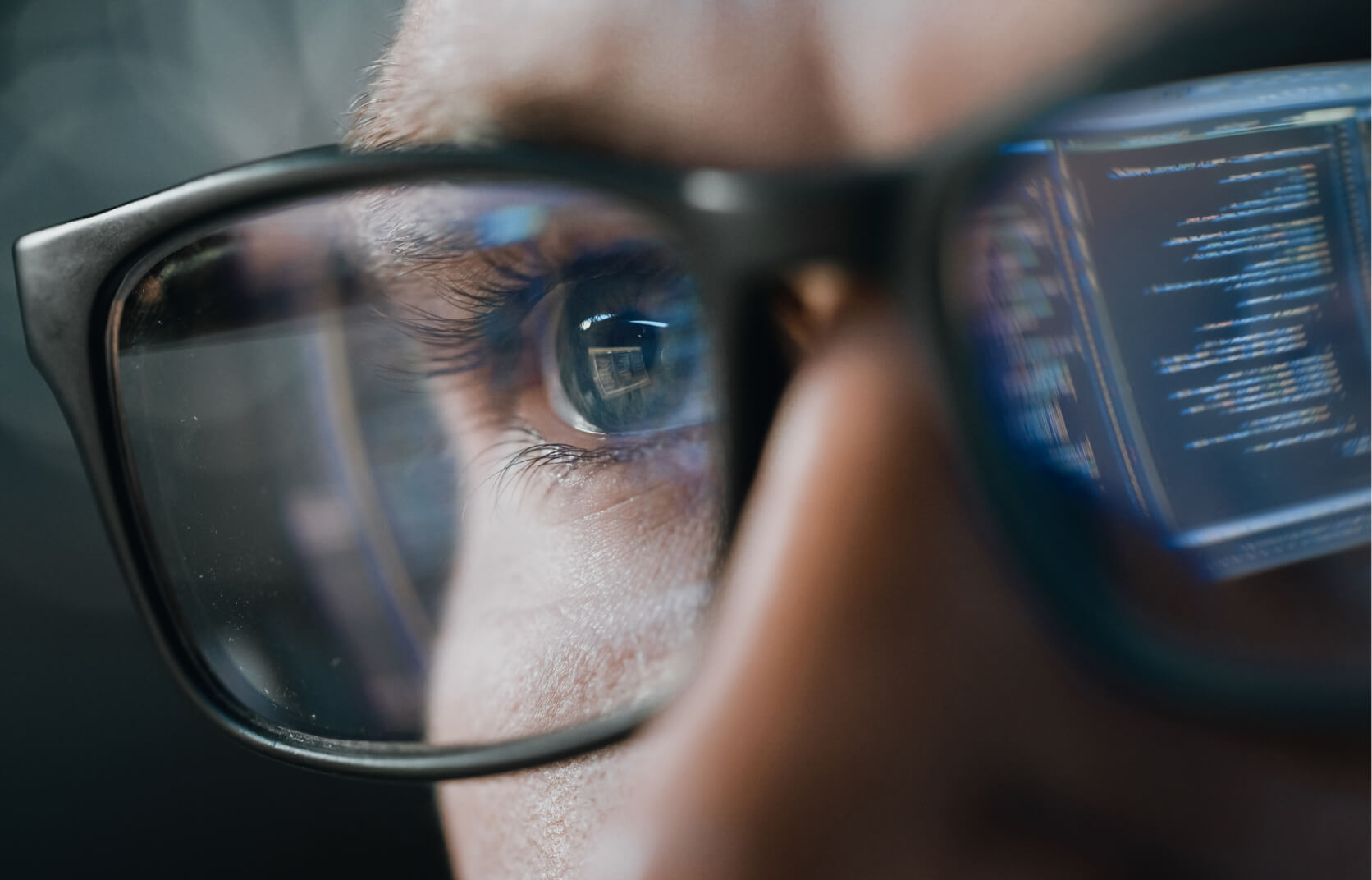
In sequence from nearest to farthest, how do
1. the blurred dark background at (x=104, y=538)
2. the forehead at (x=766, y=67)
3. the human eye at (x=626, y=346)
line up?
the forehead at (x=766, y=67)
the human eye at (x=626, y=346)
the blurred dark background at (x=104, y=538)

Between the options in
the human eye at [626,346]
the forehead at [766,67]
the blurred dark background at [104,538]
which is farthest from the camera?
the blurred dark background at [104,538]

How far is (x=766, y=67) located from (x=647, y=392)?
0.59 ft

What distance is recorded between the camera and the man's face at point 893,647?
31cm

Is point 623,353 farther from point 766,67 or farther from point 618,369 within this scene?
point 766,67

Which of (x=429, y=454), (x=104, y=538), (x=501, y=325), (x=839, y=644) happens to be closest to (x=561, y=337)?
(x=501, y=325)

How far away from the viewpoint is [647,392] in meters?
0.44

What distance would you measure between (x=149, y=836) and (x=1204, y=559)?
3.99ft

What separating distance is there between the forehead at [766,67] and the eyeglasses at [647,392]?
0.01 metres

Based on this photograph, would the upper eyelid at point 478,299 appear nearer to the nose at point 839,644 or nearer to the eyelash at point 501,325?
the eyelash at point 501,325

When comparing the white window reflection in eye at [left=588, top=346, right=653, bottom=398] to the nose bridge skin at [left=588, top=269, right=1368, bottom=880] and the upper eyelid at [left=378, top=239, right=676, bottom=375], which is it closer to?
the upper eyelid at [left=378, top=239, right=676, bottom=375]

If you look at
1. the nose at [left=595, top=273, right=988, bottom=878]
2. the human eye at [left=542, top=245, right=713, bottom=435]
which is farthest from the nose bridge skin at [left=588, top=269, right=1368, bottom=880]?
the human eye at [left=542, top=245, right=713, bottom=435]

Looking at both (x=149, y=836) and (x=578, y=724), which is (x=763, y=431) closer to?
(x=578, y=724)

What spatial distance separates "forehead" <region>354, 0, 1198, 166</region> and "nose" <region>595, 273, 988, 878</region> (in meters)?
0.07

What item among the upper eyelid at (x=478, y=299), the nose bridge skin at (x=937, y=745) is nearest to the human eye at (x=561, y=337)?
the upper eyelid at (x=478, y=299)
